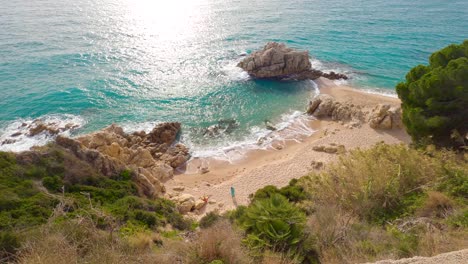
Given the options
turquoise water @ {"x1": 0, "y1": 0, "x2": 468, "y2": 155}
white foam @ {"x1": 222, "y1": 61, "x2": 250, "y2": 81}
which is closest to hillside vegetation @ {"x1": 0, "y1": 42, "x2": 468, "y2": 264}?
turquoise water @ {"x1": 0, "y1": 0, "x2": 468, "y2": 155}

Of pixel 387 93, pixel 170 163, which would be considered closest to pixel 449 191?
pixel 170 163

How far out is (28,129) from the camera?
91.6 feet

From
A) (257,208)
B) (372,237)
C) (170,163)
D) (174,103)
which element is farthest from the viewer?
(174,103)

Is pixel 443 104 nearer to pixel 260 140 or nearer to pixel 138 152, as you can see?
pixel 260 140

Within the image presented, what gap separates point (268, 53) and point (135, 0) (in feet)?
157

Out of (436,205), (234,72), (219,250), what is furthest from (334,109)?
(219,250)

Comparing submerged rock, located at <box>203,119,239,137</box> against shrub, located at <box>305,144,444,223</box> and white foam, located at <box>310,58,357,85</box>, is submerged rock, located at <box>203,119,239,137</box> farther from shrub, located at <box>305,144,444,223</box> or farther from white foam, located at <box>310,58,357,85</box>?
white foam, located at <box>310,58,357,85</box>

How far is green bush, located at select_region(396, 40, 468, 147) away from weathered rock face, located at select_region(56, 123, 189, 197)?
1608cm

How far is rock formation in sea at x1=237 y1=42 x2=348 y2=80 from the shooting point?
3781cm

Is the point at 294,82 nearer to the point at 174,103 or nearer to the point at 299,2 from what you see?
the point at 174,103

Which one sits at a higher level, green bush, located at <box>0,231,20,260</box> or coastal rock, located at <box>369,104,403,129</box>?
green bush, located at <box>0,231,20,260</box>

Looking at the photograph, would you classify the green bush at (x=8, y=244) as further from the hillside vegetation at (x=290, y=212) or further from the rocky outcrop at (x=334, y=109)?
the rocky outcrop at (x=334, y=109)

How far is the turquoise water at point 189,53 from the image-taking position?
3144 centimetres

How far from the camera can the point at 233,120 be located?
30.4m
